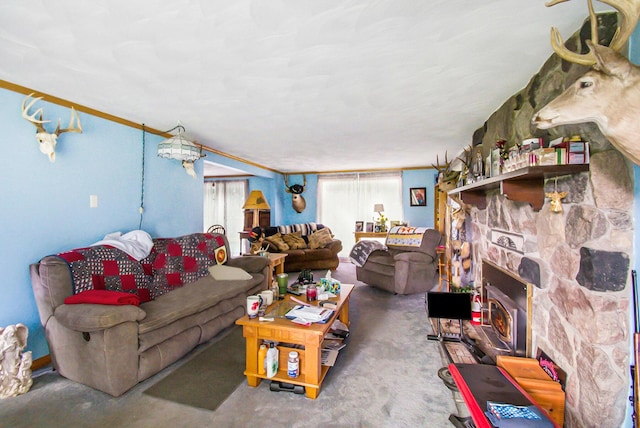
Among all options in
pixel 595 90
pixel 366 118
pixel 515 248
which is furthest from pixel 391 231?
pixel 595 90

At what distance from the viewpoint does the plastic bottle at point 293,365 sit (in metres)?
1.87

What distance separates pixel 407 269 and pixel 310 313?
2.20 metres

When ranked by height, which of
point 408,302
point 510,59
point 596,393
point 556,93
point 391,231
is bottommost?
point 408,302

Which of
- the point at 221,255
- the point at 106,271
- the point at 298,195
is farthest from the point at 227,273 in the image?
the point at 298,195

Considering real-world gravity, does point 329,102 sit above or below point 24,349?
above

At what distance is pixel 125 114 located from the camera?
2.71 m

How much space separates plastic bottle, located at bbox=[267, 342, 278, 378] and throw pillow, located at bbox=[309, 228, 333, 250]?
3.63m

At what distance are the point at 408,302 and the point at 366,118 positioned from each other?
2.44 metres

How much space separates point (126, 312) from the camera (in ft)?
5.98

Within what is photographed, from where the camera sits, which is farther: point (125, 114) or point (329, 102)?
point (125, 114)

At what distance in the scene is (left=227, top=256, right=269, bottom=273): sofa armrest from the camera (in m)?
3.53

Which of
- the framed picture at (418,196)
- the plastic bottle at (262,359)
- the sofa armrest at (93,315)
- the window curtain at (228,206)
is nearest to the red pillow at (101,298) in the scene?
the sofa armrest at (93,315)

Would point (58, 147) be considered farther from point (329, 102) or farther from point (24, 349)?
point (329, 102)

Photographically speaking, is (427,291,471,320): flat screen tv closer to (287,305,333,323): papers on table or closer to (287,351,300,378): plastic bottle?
(287,305,333,323): papers on table
